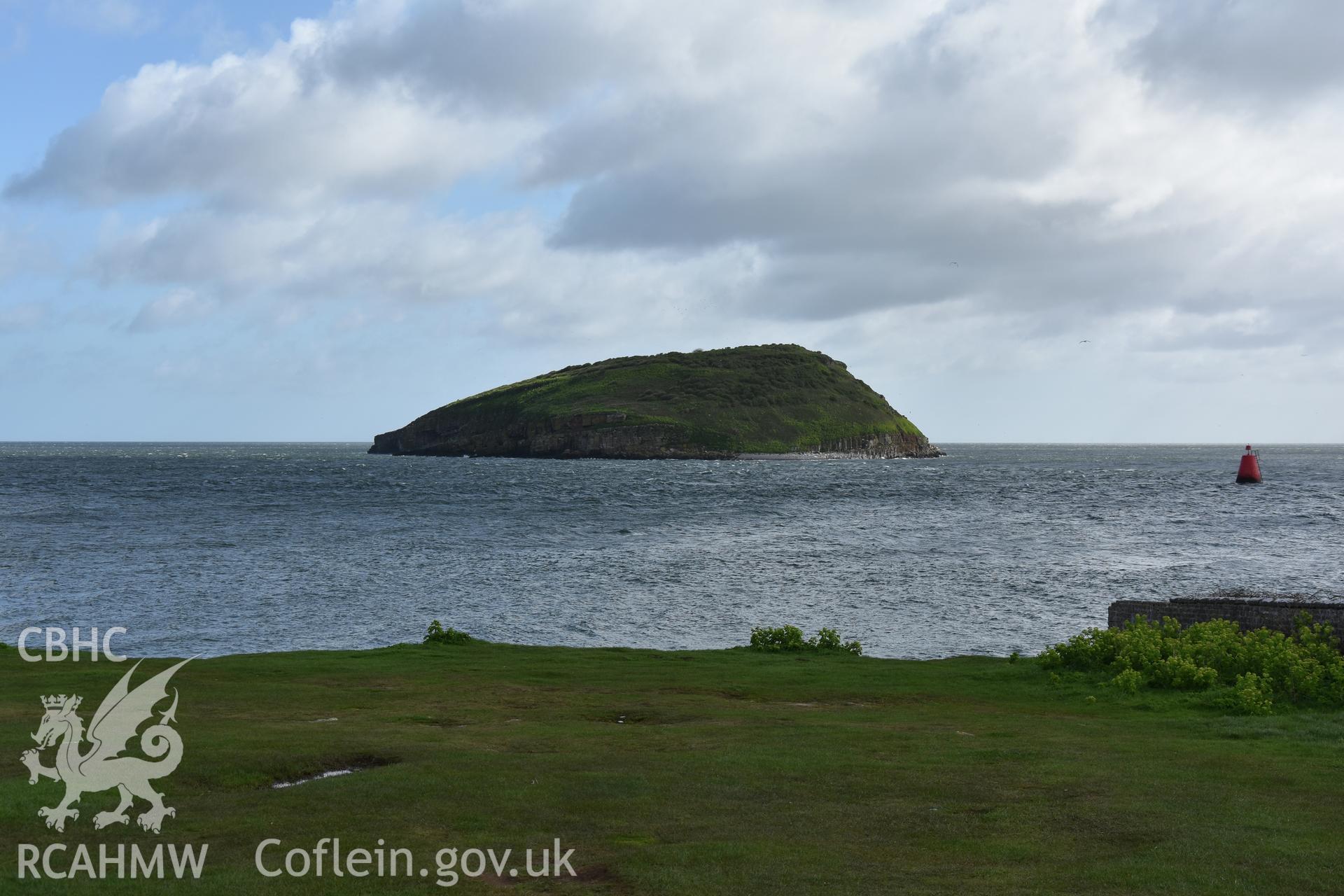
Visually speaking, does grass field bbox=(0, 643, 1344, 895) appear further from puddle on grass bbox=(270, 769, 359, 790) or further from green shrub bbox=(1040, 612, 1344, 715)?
green shrub bbox=(1040, 612, 1344, 715)

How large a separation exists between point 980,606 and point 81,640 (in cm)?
3369

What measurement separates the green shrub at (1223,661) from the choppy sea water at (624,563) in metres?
10.4

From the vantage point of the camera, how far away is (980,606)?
44.1 m

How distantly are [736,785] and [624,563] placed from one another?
43978mm

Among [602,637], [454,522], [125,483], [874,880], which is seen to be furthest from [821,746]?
[125,483]

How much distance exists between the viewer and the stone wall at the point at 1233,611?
2623 centimetres

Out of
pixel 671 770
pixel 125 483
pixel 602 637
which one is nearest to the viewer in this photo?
pixel 671 770

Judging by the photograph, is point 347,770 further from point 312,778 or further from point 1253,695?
point 1253,695

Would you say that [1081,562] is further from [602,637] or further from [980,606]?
[602,637]

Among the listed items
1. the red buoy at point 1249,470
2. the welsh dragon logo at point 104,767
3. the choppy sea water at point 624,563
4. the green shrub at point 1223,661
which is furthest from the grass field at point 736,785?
the red buoy at point 1249,470

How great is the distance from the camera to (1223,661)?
23141mm

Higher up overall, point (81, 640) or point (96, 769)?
point (96, 769)

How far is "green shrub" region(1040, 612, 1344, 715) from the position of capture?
68.5ft

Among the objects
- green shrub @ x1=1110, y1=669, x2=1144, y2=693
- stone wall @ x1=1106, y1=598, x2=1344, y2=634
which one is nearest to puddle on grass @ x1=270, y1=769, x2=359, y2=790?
green shrub @ x1=1110, y1=669, x2=1144, y2=693
